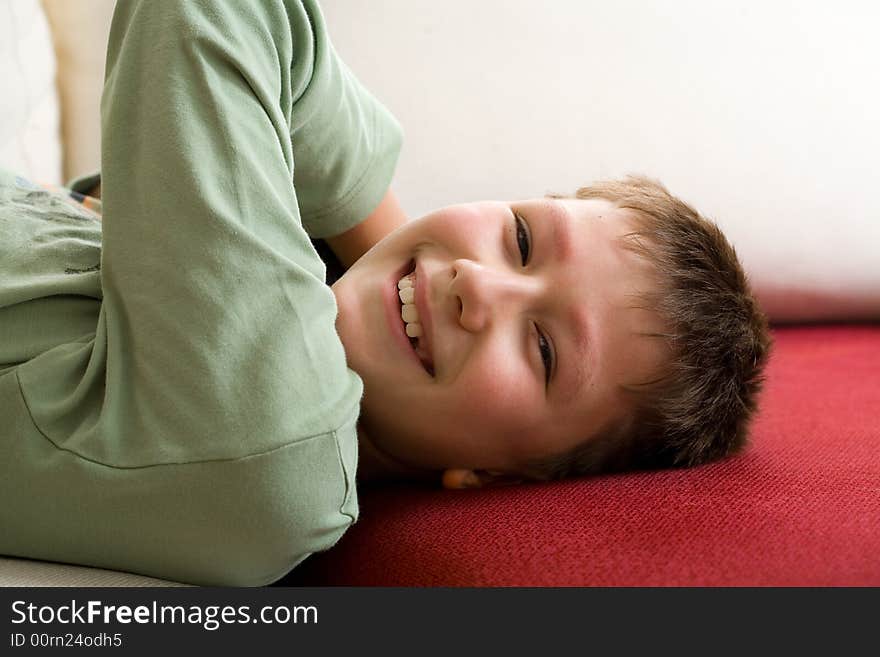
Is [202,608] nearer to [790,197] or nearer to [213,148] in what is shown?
[213,148]

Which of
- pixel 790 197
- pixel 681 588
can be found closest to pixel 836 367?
pixel 790 197

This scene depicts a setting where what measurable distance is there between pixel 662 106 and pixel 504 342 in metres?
0.66

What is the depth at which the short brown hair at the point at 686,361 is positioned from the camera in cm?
76

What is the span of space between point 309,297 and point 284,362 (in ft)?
0.19

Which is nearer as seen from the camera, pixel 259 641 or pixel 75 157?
pixel 259 641

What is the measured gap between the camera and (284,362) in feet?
1.98

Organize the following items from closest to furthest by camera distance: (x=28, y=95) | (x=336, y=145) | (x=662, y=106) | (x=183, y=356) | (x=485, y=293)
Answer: (x=183, y=356) → (x=485, y=293) → (x=336, y=145) → (x=28, y=95) → (x=662, y=106)

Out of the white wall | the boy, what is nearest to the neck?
the boy

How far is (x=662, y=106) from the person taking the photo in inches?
49.5

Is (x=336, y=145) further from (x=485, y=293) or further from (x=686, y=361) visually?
(x=686, y=361)

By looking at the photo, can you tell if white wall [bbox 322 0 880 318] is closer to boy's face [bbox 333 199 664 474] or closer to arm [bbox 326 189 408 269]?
arm [bbox 326 189 408 269]

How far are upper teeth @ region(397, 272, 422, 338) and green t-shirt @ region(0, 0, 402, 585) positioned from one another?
99 millimetres

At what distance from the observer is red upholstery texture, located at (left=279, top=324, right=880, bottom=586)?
0.58 metres

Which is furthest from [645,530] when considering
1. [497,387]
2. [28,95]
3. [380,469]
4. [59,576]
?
[28,95]
